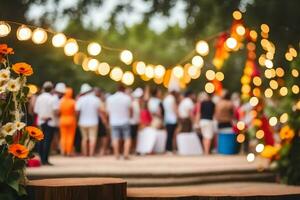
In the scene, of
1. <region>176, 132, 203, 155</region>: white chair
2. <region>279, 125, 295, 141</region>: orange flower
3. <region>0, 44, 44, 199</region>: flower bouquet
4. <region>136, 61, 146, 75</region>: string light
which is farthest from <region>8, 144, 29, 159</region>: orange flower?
<region>176, 132, 203, 155</region>: white chair

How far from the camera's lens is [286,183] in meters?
14.5

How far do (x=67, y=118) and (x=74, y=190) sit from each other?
9.55m

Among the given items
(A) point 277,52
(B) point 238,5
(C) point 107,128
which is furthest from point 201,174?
(A) point 277,52

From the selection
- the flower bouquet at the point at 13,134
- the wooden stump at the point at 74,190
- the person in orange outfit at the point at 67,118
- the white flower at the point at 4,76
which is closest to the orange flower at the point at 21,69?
the flower bouquet at the point at 13,134

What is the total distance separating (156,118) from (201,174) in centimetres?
533

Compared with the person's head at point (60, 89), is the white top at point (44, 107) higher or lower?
lower

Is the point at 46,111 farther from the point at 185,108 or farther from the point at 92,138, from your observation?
the point at 185,108

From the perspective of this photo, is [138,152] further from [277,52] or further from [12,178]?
[12,178]

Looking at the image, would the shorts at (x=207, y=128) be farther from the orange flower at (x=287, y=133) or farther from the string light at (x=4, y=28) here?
the string light at (x=4, y=28)

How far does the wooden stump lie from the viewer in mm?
7977

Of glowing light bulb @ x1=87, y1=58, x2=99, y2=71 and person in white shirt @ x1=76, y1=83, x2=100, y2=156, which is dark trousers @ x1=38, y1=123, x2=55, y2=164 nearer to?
glowing light bulb @ x1=87, y1=58, x2=99, y2=71

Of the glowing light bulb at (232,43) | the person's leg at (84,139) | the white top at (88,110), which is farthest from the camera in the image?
the person's leg at (84,139)

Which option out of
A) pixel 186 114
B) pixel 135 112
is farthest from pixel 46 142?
pixel 186 114

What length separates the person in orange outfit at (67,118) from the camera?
17.3m
